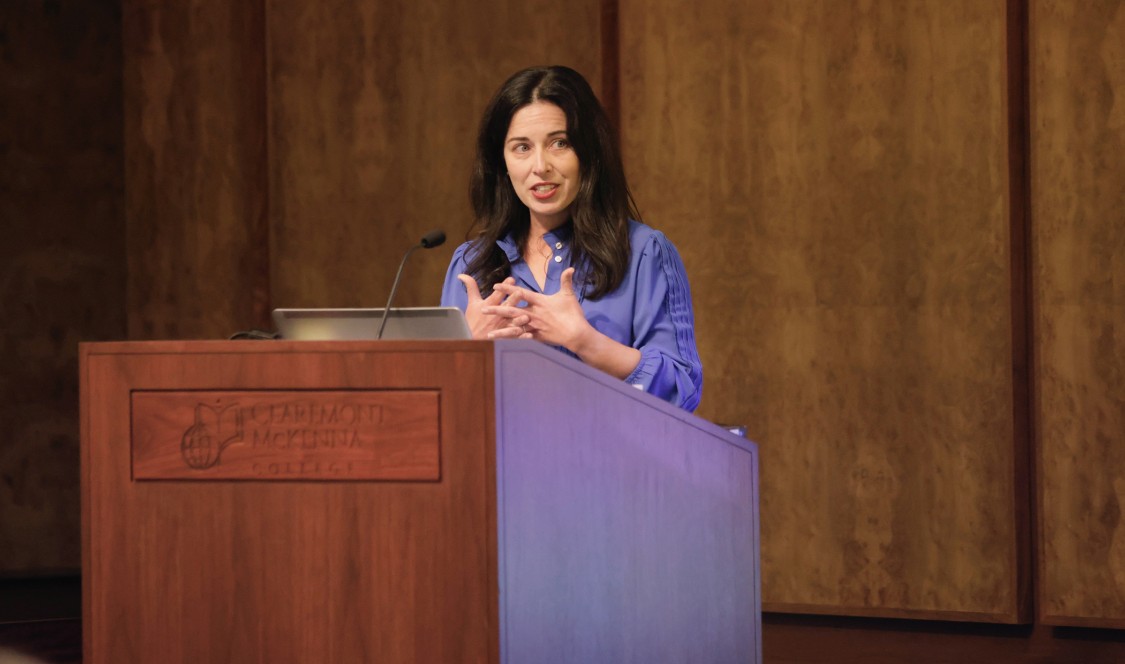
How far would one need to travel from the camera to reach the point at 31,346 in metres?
4.77

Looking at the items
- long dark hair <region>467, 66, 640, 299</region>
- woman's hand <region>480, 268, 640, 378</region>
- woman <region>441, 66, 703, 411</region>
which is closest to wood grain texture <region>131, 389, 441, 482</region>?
woman's hand <region>480, 268, 640, 378</region>

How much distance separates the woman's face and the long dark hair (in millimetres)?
19

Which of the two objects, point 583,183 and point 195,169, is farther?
point 195,169

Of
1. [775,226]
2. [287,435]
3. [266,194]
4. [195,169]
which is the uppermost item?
[195,169]

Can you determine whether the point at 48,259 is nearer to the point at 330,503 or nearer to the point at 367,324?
the point at 367,324

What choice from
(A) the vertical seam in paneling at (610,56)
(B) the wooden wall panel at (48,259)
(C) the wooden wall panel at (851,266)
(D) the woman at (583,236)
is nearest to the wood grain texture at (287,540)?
(D) the woman at (583,236)

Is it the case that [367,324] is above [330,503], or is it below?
above

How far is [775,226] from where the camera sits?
13.1 ft

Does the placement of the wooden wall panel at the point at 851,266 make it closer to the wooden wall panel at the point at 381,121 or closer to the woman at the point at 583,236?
the wooden wall panel at the point at 381,121

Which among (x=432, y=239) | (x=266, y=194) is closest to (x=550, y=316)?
(x=432, y=239)

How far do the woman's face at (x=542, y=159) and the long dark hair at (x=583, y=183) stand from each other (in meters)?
0.02

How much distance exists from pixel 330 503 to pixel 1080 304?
2842 mm

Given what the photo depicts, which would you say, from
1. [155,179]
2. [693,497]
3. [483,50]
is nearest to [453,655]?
[693,497]

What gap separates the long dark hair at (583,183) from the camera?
2414mm
